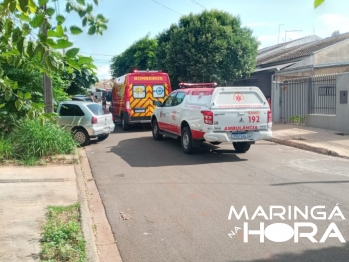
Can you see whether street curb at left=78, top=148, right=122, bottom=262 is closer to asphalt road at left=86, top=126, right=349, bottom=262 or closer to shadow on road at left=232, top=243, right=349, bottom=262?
asphalt road at left=86, top=126, right=349, bottom=262

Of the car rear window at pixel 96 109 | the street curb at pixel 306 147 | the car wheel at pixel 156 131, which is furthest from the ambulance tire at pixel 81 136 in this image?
the street curb at pixel 306 147

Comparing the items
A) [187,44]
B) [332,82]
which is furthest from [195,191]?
[187,44]

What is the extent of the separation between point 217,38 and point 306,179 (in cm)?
1512

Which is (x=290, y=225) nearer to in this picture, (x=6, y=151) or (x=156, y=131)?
(x=6, y=151)

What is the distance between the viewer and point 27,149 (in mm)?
10367

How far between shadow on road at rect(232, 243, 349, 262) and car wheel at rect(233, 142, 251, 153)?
683cm

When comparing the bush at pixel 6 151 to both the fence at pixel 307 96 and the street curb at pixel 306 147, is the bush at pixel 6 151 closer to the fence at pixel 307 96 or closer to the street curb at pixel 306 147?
the street curb at pixel 306 147

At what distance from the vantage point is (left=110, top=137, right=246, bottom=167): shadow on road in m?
10.5

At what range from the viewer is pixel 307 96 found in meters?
17.5

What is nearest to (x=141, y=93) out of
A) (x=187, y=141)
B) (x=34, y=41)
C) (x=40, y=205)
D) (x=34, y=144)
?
(x=187, y=141)

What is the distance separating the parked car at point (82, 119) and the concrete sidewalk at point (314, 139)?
610cm

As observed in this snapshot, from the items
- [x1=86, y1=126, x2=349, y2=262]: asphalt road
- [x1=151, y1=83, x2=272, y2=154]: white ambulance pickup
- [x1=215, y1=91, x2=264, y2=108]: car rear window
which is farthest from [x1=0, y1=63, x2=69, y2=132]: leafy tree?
[x1=215, y1=91, x2=264, y2=108]: car rear window

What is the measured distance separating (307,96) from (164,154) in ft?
27.9

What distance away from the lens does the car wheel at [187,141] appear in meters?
11.3
